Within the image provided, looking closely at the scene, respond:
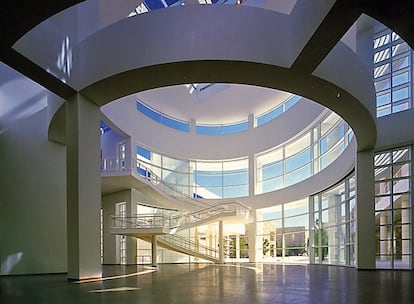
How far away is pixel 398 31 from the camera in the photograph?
19.8 ft

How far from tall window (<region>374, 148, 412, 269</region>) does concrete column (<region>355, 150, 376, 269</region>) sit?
0.87 m

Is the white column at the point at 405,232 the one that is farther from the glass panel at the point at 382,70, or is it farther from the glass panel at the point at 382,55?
the glass panel at the point at 382,55

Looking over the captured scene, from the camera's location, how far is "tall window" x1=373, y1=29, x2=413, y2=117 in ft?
46.5

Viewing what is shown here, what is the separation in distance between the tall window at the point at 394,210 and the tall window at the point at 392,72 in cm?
172

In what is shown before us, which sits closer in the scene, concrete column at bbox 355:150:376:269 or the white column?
the white column

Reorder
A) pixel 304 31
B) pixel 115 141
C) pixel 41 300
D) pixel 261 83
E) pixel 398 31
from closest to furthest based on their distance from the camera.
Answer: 1. pixel 398 31
2. pixel 41 300
3. pixel 304 31
4. pixel 261 83
5. pixel 115 141

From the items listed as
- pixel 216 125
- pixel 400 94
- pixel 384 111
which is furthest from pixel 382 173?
pixel 216 125

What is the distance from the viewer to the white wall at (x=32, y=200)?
12719 mm

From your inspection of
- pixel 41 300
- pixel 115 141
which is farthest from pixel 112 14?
pixel 115 141

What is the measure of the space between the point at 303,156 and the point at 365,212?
10381 mm

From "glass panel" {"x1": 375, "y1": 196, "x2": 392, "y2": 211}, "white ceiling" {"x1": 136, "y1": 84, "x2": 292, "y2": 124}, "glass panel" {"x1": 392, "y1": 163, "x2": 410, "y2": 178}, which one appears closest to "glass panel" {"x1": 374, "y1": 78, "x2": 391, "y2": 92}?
"glass panel" {"x1": 392, "y1": 163, "x2": 410, "y2": 178}

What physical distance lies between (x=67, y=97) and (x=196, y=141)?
17.1 m

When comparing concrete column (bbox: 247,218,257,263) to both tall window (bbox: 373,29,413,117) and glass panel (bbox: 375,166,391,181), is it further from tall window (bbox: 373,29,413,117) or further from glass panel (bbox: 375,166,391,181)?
tall window (bbox: 373,29,413,117)

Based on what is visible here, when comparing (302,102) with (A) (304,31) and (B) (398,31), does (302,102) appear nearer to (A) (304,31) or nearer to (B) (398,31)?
(A) (304,31)
